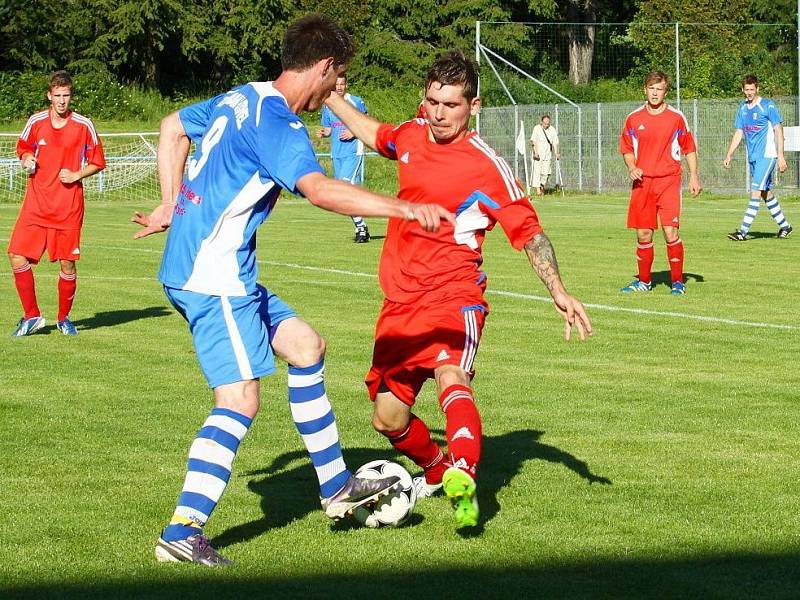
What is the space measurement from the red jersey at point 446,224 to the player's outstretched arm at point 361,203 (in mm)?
1126

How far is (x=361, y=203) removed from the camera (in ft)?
15.6

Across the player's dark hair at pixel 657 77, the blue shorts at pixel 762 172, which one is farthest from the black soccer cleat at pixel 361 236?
the player's dark hair at pixel 657 77

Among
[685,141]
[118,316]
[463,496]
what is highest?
[685,141]

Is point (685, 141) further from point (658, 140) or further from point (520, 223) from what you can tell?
point (520, 223)

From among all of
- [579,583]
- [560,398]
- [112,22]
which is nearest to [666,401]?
[560,398]

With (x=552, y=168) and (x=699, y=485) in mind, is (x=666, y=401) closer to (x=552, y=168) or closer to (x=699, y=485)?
(x=699, y=485)

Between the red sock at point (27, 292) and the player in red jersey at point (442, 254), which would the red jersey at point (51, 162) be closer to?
the red sock at point (27, 292)

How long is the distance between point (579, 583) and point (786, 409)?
383 cm

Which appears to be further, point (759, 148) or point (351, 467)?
point (759, 148)

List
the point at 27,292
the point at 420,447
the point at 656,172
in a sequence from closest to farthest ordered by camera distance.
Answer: the point at 420,447
the point at 27,292
the point at 656,172

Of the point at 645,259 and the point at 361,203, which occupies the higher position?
the point at 361,203

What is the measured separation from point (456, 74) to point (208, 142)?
117cm

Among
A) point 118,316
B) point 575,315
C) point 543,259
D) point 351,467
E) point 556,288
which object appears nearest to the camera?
point 575,315

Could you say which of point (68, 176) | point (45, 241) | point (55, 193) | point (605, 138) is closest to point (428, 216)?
point (68, 176)
